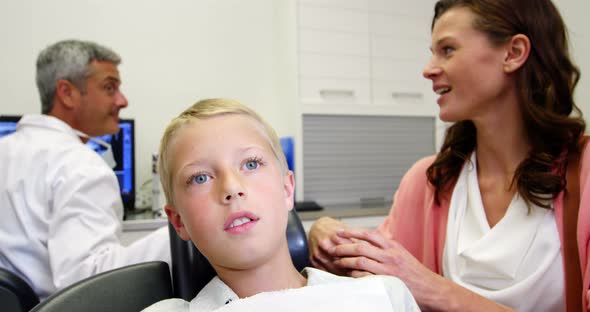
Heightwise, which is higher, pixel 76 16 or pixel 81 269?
pixel 76 16

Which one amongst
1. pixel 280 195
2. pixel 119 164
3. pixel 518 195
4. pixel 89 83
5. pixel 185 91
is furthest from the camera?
pixel 185 91

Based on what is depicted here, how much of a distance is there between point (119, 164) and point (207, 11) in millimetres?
1188

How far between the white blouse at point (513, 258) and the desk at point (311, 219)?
4.28ft

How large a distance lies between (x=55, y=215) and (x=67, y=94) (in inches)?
26.7

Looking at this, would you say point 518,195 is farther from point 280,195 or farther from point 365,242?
point 280,195

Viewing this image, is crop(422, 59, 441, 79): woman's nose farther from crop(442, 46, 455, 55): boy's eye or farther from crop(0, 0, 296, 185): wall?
crop(0, 0, 296, 185): wall

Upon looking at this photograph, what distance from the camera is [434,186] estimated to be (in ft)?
4.10

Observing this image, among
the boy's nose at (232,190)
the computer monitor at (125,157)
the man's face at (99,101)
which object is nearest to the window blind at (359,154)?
the computer monitor at (125,157)

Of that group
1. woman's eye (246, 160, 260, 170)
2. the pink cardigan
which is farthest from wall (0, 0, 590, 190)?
woman's eye (246, 160, 260, 170)

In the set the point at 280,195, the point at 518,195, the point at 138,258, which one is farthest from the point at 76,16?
the point at 518,195

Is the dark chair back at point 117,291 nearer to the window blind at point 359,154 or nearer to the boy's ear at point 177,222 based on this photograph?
the boy's ear at point 177,222

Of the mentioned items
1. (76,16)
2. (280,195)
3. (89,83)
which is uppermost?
(76,16)

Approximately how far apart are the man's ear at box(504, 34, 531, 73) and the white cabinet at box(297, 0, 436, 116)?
157 cm

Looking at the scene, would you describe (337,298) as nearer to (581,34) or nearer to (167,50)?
(167,50)
